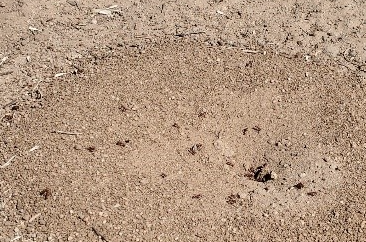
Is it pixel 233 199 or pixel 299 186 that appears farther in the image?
pixel 299 186

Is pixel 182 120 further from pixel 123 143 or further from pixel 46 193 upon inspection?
pixel 46 193

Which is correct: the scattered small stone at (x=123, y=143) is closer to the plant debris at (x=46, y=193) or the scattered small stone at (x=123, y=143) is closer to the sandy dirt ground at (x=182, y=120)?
the sandy dirt ground at (x=182, y=120)

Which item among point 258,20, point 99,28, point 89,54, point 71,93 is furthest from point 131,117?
point 258,20

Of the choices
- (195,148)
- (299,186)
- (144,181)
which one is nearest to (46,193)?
(144,181)

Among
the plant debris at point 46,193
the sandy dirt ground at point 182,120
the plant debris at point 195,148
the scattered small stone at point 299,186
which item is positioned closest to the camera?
the sandy dirt ground at point 182,120

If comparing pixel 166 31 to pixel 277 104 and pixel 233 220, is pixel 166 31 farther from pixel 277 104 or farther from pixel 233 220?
pixel 233 220

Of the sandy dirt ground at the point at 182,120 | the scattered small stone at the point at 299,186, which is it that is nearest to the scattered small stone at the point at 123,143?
the sandy dirt ground at the point at 182,120

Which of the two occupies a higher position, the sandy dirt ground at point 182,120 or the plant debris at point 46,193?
the sandy dirt ground at point 182,120

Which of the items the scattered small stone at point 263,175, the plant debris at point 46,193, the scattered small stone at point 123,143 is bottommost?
the plant debris at point 46,193
